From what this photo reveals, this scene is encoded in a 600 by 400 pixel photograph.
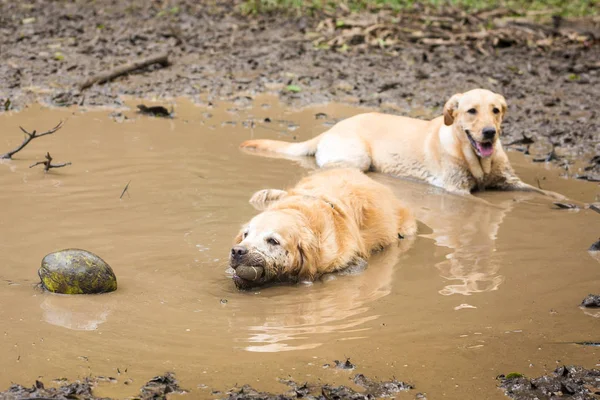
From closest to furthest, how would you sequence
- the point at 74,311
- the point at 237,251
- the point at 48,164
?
the point at 74,311
the point at 237,251
the point at 48,164

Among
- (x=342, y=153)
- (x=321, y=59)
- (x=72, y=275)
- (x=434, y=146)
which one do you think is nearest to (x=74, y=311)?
(x=72, y=275)

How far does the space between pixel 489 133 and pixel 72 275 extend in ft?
16.9

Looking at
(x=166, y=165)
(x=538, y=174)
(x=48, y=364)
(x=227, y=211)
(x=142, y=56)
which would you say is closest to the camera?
(x=48, y=364)

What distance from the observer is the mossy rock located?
16.5ft

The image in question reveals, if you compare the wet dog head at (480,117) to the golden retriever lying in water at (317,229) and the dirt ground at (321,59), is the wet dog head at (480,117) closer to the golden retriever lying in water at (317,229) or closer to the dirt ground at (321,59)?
the dirt ground at (321,59)

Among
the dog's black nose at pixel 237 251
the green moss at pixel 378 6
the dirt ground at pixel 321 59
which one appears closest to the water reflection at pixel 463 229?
the dog's black nose at pixel 237 251

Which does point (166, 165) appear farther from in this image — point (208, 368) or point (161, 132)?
point (208, 368)

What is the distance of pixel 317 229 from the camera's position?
20.1ft

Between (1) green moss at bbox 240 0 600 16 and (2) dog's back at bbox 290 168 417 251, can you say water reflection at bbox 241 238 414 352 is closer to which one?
(2) dog's back at bbox 290 168 417 251

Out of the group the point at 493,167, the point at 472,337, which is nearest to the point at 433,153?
the point at 493,167

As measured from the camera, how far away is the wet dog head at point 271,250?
546 centimetres

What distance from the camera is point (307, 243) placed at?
5.88 m

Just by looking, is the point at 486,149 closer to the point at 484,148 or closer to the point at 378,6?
the point at 484,148

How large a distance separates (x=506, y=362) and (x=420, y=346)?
0.47m
